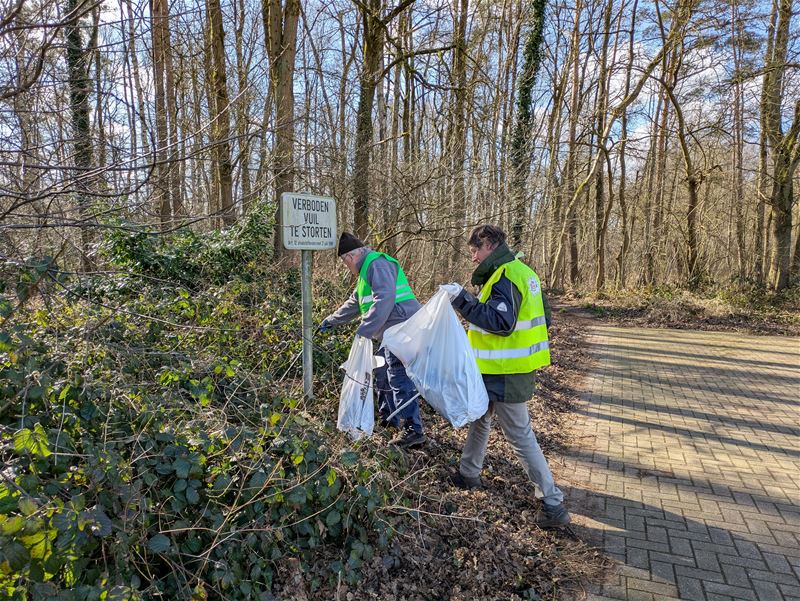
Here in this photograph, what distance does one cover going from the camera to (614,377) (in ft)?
26.3

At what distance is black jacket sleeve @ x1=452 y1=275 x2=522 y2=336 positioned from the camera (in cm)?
345

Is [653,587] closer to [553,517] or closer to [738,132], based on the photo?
[553,517]

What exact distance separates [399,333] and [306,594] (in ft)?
5.81

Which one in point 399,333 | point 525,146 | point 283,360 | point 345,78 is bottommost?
point 283,360

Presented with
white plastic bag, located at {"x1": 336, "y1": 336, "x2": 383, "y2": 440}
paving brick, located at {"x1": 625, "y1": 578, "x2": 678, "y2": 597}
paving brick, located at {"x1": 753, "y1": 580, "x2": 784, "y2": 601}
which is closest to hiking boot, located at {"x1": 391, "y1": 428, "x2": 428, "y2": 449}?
white plastic bag, located at {"x1": 336, "y1": 336, "x2": 383, "y2": 440}

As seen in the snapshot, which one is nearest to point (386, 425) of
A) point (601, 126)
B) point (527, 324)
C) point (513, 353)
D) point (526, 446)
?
point (526, 446)

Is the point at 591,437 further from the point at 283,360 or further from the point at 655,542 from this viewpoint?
the point at 283,360

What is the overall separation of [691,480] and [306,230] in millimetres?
3871

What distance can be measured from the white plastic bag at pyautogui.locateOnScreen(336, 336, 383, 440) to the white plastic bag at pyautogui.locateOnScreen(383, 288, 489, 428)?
397mm

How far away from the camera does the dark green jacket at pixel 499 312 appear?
345cm

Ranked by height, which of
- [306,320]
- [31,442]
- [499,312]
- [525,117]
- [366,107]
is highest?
[525,117]

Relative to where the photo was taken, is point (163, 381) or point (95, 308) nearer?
point (163, 381)

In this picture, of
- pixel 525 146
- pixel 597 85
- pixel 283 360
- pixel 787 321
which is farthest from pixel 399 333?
pixel 597 85

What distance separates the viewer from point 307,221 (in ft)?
12.8
